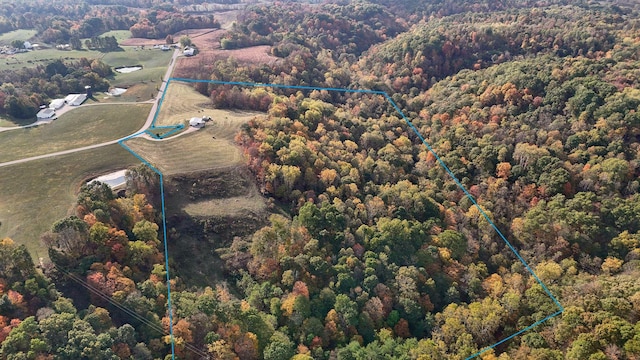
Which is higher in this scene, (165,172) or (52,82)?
(52,82)

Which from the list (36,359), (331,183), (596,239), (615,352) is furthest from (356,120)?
(36,359)

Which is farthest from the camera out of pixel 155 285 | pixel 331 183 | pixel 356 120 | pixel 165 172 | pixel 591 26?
pixel 591 26

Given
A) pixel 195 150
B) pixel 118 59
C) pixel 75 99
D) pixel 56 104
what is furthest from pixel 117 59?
pixel 195 150

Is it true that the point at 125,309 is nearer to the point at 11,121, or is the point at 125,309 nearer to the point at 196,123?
the point at 196,123

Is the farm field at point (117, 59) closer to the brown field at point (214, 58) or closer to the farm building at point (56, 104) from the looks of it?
the brown field at point (214, 58)

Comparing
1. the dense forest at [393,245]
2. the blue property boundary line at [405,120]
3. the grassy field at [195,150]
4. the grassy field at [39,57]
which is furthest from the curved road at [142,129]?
the grassy field at [39,57]

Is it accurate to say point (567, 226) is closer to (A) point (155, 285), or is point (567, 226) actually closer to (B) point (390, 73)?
(A) point (155, 285)
